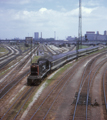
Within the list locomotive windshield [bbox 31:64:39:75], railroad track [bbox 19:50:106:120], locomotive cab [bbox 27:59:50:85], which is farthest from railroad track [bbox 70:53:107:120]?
locomotive windshield [bbox 31:64:39:75]

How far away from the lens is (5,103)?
59.9 ft

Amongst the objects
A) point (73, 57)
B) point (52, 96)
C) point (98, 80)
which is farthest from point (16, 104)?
point (73, 57)

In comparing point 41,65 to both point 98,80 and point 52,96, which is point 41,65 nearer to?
point 52,96

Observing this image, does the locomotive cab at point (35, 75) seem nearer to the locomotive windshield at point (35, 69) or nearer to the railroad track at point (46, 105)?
the locomotive windshield at point (35, 69)

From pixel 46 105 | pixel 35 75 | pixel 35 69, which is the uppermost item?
pixel 35 69

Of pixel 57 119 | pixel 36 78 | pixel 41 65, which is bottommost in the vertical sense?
pixel 57 119

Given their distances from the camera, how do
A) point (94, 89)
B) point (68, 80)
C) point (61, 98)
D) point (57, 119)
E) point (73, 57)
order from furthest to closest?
point (73, 57), point (68, 80), point (94, 89), point (61, 98), point (57, 119)

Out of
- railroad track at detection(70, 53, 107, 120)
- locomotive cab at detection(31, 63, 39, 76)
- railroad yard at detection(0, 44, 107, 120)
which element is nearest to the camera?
railroad track at detection(70, 53, 107, 120)

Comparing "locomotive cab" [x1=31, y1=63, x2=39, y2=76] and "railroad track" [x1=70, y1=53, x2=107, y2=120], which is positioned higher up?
"locomotive cab" [x1=31, y1=63, x2=39, y2=76]

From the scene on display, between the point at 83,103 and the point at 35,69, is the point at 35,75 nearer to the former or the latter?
the point at 35,69

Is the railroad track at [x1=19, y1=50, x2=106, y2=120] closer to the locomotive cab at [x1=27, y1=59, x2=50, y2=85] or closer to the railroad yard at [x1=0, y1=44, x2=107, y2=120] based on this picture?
the railroad yard at [x1=0, y1=44, x2=107, y2=120]

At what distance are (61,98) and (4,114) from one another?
6.90 metres

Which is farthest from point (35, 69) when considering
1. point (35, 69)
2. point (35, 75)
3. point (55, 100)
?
point (55, 100)

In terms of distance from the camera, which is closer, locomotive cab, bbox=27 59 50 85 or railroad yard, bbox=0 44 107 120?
railroad yard, bbox=0 44 107 120
